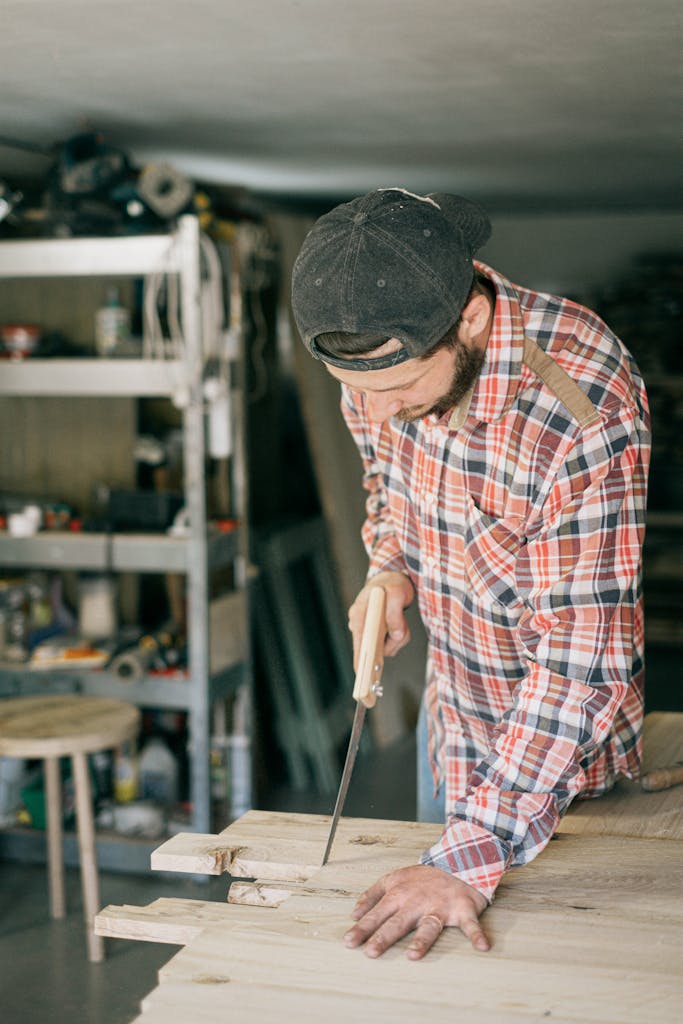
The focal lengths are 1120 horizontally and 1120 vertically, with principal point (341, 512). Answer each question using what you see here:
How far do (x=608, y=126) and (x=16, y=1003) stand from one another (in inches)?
118

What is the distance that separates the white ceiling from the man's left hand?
4.84 feet

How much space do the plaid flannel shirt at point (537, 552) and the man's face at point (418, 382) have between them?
39mm

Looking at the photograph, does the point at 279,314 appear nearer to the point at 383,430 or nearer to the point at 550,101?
the point at 550,101

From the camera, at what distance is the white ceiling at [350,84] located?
2.09 meters

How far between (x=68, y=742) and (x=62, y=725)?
0.13m

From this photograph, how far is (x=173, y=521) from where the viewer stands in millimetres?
3787

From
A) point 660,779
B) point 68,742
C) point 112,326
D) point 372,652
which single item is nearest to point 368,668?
point 372,652

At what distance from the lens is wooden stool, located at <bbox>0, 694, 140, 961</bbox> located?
3178 millimetres

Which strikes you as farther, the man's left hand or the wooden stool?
the wooden stool

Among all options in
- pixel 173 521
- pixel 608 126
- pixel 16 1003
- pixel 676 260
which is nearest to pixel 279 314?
pixel 173 521

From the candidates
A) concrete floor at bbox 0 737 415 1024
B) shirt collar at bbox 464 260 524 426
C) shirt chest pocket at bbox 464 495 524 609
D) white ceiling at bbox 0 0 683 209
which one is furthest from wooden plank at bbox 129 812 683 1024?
concrete floor at bbox 0 737 415 1024

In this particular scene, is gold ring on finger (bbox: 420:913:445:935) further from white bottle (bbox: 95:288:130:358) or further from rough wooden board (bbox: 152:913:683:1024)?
white bottle (bbox: 95:288:130:358)

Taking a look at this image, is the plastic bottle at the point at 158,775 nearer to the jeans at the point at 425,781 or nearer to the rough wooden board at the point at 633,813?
the jeans at the point at 425,781

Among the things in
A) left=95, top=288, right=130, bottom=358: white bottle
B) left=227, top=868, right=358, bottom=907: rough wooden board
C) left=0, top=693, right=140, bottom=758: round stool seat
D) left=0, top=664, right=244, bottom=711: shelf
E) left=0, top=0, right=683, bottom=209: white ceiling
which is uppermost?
left=0, top=0, right=683, bottom=209: white ceiling
